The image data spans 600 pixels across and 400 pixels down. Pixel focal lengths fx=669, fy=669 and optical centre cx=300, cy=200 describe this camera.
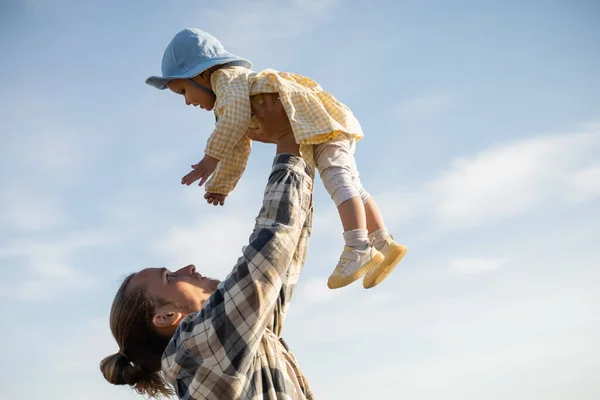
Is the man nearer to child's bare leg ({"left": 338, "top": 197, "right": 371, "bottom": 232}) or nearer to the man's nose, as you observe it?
the man's nose

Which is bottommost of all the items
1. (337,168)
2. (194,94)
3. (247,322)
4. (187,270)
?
(247,322)

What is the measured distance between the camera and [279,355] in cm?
343

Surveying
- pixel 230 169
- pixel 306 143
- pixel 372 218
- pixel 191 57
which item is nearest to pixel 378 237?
pixel 372 218

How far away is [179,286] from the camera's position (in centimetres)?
382

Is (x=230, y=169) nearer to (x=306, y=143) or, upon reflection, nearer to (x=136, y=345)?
(x=306, y=143)

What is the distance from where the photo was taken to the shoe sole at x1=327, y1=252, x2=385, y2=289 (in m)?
3.84

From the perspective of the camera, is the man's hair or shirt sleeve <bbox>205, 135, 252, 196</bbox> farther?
shirt sleeve <bbox>205, 135, 252, 196</bbox>

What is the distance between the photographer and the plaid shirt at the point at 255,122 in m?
3.87

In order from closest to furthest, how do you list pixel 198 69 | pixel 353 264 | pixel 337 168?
pixel 353 264
pixel 337 168
pixel 198 69

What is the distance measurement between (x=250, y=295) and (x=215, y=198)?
1.37m

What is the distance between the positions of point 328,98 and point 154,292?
157cm

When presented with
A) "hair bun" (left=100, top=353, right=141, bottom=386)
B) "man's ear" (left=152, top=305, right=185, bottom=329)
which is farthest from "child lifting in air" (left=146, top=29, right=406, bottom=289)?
"hair bun" (left=100, top=353, right=141, bottom=386)

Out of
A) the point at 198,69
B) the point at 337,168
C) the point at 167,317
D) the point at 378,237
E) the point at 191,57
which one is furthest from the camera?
the point at 191,57

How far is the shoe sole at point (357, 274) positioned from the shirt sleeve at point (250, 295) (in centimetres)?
78
